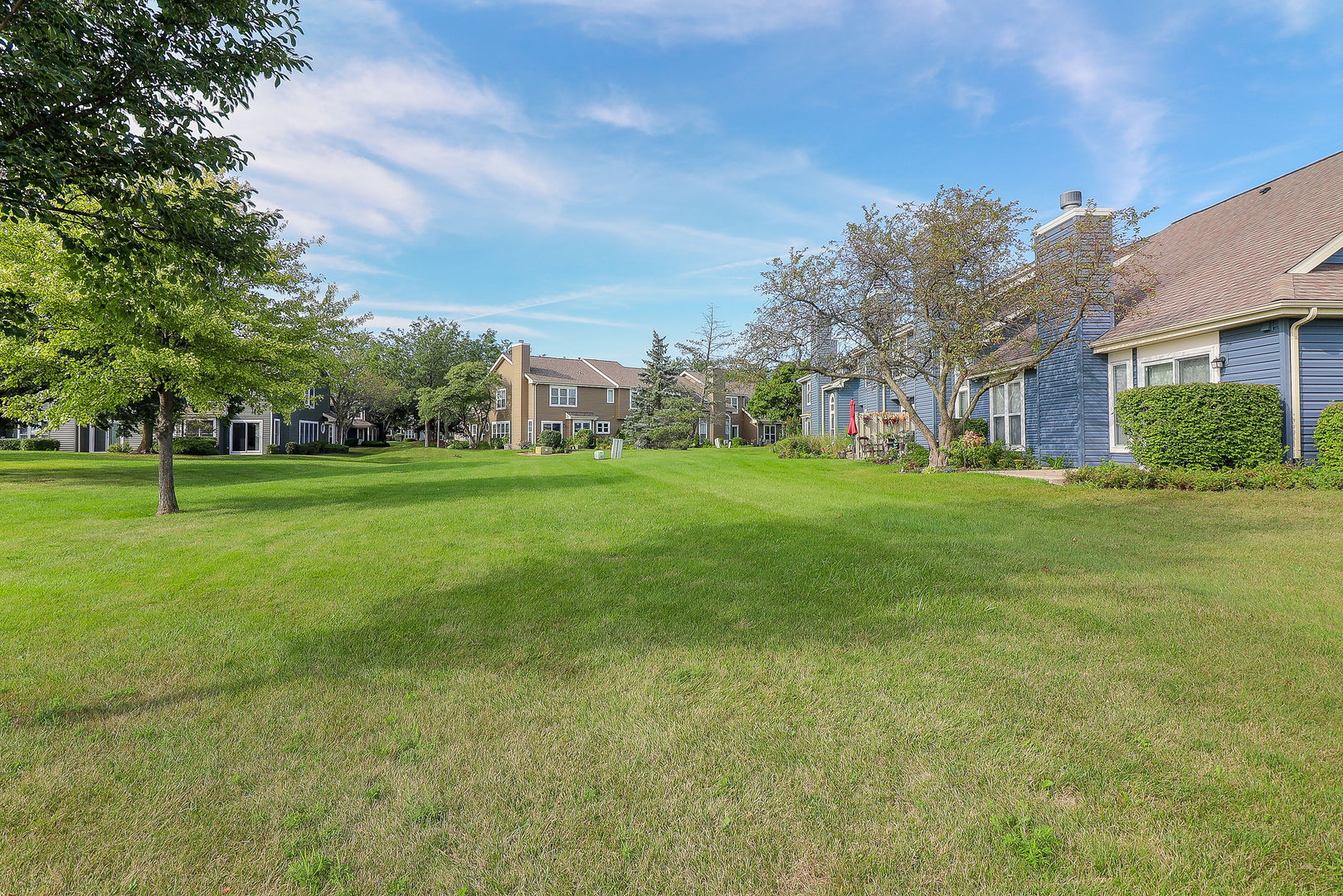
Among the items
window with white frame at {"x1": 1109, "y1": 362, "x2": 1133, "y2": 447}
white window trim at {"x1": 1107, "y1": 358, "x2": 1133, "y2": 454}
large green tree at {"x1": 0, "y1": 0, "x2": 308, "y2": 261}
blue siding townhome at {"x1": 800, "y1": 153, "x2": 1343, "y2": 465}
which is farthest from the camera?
window with white frame at {"x1": 1109, "y1": 362, "x2": 1133, "y2": 447}

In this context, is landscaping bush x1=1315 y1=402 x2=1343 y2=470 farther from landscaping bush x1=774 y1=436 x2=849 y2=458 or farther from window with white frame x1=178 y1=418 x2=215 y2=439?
window with white frame x1=178 y1=418 x2=215 y2=439

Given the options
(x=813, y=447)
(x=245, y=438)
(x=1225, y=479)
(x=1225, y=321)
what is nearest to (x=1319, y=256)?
(x=1225, y=321)

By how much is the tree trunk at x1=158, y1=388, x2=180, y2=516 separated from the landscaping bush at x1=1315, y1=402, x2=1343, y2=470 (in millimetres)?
21067

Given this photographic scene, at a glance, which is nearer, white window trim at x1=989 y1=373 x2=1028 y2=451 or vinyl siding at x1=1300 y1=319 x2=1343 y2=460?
vinyl siding at x1=1300 y1=319 x2=1343 y2=460

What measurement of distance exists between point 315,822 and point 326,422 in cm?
5564

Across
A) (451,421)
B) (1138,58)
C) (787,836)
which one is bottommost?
(787,836)

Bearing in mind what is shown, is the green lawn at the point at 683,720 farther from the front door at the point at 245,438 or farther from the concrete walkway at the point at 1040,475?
the front door at the point at 245,438

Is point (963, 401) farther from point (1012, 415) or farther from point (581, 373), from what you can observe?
point (581, 373)

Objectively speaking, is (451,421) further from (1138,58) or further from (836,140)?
(1138,58)

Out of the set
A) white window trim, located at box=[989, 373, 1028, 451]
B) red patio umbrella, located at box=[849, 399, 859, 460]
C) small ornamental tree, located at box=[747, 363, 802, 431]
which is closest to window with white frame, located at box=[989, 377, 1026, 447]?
white window trim, located at box=[989, 373, 1028, 451]

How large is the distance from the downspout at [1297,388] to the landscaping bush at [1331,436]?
16.4 inches

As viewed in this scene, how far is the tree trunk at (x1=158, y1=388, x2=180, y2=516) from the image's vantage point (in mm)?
12211

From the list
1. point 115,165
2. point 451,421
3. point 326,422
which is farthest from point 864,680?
point 326,422

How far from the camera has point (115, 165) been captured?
454cm
